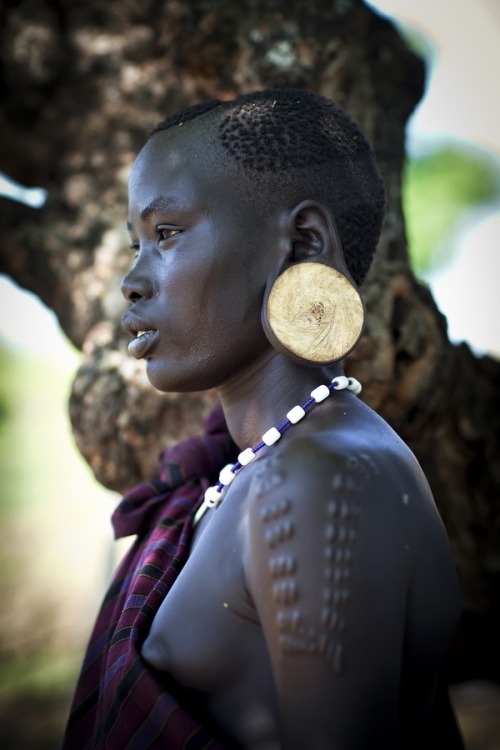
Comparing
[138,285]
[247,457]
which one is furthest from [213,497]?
[138,285]

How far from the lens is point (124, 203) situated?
3693 millimetres

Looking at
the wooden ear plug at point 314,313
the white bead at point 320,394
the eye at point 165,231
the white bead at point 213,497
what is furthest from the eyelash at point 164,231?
the white bead at point 213,497

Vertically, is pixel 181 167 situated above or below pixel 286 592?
above

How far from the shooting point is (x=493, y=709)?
3260 millimetres

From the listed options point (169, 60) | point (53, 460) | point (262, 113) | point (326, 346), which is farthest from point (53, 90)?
point (53, 460)

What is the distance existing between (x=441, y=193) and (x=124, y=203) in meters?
3.95

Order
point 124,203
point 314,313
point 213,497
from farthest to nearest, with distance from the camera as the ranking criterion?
point 124,203 → point 213,497 → point 314,313

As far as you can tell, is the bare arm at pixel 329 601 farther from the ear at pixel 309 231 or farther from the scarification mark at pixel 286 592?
the ear at pixel 309 231

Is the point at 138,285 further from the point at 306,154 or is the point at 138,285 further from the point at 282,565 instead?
the point at 282,565

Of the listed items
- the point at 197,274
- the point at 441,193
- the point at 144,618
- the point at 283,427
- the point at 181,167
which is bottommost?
the point at 441,193

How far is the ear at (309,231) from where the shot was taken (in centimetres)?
197

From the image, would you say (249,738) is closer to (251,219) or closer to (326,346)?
(326,346)

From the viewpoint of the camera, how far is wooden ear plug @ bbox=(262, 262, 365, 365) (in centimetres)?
179

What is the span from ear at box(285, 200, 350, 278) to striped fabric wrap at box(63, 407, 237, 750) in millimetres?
802
